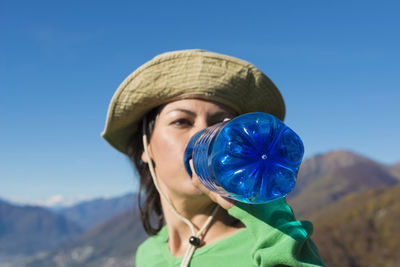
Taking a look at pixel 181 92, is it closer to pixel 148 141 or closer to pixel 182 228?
pixel 148 141

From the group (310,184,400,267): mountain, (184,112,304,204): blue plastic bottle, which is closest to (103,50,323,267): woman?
(184,112,304,204): blue plastic bottle

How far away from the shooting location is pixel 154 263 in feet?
8.29

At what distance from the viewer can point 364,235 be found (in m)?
81.8

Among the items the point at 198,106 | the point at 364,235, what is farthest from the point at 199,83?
the point at 364,235

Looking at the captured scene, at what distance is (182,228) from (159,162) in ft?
1.69

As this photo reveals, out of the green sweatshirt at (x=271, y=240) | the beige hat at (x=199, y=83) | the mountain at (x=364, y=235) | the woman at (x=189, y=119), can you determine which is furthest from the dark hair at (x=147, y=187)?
the mountain at (x=364, y=235)

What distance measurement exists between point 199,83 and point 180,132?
0.32 m

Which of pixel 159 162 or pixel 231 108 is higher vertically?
pixel 231 108

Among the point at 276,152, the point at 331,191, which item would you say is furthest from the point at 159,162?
the point at 331,191

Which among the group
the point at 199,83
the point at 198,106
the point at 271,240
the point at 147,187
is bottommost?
the point at 147,187

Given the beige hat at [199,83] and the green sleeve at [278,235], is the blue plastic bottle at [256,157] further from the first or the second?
the beige hat at [199,83]

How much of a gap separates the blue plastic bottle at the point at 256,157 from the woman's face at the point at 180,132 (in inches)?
30.7

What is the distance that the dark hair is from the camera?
8.34ft

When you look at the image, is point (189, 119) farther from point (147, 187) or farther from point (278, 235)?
point (147, 187)
